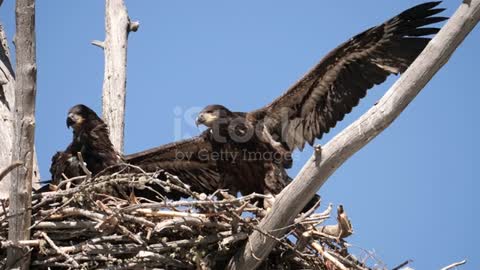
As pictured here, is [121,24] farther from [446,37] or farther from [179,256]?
[446,37]

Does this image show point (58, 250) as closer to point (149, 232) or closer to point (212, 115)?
point (149, 232)

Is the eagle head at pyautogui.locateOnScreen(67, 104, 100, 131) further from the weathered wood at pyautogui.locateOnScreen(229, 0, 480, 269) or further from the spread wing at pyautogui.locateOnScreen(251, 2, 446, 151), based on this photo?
the weathered wood at pyautogui.locateOnScreen(229, 0, 480, 269)

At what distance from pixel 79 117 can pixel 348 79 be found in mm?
3349

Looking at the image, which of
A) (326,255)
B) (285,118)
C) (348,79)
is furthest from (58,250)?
(348,79)

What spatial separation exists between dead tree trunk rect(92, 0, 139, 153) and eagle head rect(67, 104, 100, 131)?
1.52ft

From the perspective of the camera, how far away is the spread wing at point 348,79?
9.55m

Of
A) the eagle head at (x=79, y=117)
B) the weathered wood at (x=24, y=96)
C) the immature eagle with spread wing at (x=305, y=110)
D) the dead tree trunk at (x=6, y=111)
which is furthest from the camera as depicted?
the eagle head at (x=79, y=117)

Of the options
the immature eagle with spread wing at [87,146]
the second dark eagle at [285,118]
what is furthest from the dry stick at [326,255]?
the immature eagle with spread wing at [87,146]

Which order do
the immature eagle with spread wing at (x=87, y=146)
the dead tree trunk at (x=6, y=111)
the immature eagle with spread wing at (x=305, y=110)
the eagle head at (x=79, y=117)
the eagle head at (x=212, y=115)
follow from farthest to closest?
1. the eagle head at (x=79, y=117)
2. the immature eagle with spread wing at (x=87, y=146)
3. the eagle head at (x=212, y=115)
4. the immature eagle with spread wing at (x=305, y=110)
5. the dead tree trunk at (x=6, y=111)

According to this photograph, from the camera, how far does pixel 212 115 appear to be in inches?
375

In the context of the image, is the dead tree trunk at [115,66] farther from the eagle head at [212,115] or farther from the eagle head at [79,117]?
the eagle head at [212,115]

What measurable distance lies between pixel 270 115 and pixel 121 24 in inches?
104

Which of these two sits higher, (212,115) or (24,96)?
(212,115)

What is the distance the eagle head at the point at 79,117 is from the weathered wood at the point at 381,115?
378cm
